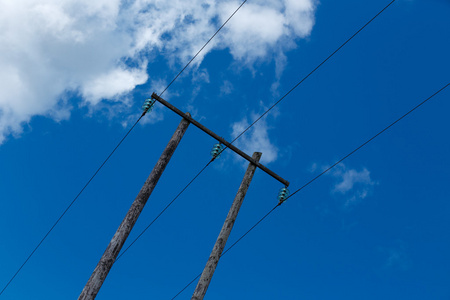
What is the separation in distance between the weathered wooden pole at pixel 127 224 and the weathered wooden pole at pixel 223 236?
5.03ft

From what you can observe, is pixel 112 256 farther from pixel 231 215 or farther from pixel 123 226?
pixel 231 215

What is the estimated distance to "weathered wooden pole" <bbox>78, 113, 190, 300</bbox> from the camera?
590cm

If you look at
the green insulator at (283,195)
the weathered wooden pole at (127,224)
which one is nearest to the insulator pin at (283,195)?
the green insulator at (283,195)

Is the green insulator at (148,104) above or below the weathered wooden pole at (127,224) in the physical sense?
above

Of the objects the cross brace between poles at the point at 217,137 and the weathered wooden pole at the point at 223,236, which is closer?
the weathered wooden pole at the point at 223,236

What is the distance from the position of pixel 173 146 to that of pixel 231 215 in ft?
5.96

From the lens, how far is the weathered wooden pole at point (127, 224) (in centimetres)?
590

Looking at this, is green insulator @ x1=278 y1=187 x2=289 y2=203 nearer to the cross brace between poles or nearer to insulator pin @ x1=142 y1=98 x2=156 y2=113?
the cross brace between poles

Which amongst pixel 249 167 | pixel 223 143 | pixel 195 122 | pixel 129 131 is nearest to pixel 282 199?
pixel 249 167

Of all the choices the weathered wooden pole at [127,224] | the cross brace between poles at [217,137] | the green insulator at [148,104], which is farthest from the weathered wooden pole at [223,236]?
the green insulator at [148,104]

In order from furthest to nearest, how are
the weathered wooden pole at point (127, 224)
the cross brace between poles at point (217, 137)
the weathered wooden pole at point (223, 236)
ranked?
the cross brace between poles at point (217, 137)
the weathered wooden pole at point (223, 236)
the weathered wooden pole at point (127, 224)

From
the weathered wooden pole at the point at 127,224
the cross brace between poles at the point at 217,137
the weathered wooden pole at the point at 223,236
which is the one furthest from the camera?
the cross brace between poles at the point at 217,137

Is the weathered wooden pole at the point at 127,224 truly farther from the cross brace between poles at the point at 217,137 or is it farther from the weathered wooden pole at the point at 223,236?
the weathered wooden pole at the point at 223,236

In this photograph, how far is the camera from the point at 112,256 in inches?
246
